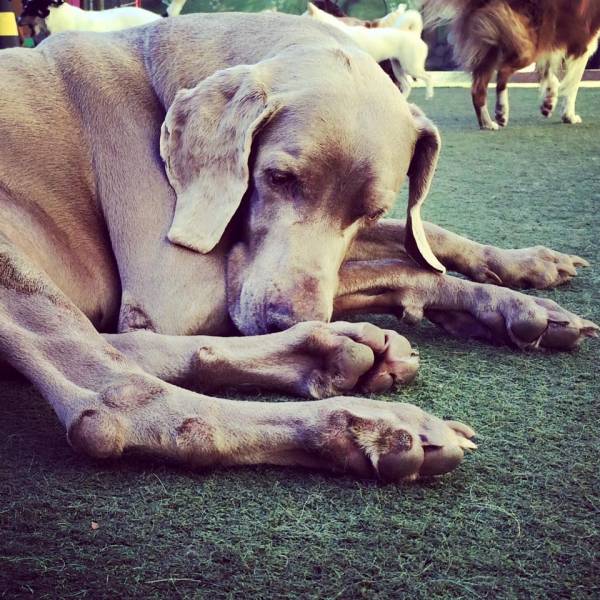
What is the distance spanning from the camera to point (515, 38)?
536 centimetres

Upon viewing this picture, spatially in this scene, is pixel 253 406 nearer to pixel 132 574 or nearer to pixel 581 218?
pixel 132 574

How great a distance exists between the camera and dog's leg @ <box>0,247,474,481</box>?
1114mm

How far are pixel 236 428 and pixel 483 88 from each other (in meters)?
4.68

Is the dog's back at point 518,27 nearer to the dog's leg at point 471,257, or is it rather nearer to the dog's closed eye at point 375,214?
the dog's leg at point 471,257

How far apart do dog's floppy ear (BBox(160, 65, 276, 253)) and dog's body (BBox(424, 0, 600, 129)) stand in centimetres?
407

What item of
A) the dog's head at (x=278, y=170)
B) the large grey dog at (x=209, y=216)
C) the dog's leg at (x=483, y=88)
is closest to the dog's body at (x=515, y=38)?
the dog's leg at (x=483, y=88)

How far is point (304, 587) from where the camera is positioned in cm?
90

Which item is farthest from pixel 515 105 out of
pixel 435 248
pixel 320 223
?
pixel 320 223

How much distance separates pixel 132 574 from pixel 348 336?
58 cm

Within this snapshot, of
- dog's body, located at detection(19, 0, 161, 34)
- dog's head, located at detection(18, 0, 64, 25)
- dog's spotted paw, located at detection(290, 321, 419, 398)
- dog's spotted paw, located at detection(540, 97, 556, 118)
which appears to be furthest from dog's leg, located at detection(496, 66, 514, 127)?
dog's spotted paw, located at detection(290, 321, 419, 398)

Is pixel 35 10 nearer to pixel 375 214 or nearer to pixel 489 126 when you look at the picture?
pixel 489 126

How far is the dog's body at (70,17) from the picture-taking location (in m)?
4.93

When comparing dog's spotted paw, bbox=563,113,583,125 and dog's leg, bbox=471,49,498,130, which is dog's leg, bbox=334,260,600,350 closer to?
dog's leg, bbox=471,49,498,130

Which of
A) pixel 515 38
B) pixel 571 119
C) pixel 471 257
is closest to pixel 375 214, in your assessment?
pixel 471 257
